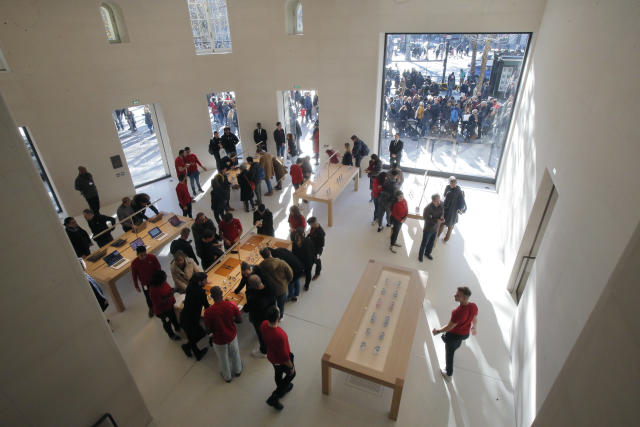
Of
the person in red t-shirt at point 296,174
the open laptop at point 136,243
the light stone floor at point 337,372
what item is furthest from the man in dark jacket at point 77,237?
the person in red t-shirt at point 296,174

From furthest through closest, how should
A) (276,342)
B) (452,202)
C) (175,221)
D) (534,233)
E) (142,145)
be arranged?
(142,145) < (175,221) < (452,202) < (534,233) < (276,342)

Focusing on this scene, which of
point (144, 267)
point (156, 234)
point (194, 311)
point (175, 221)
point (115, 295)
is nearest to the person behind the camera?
point (194, 311)

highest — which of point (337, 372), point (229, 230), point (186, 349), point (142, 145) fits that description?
point (229, 230)

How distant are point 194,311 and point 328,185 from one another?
557cm

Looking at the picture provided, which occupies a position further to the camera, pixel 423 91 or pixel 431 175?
pixel 431 175

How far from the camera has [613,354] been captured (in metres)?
2.47

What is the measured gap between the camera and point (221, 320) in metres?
4.66

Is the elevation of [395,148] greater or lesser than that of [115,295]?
greater

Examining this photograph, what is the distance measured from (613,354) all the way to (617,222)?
43.4 inches

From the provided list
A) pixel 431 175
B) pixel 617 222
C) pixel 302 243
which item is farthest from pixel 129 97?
pixel 617 222

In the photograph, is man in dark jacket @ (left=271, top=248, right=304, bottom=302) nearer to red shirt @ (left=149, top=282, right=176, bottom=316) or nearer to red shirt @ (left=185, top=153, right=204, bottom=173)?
red shirt @ (left=149, top=282, right=176, bottom=316)

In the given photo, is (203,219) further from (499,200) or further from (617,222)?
(499,200)

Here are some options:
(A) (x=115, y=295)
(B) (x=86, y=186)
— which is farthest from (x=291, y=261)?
(B) (x=86, y=186)

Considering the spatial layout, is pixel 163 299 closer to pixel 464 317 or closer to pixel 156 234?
pixel 156 234
